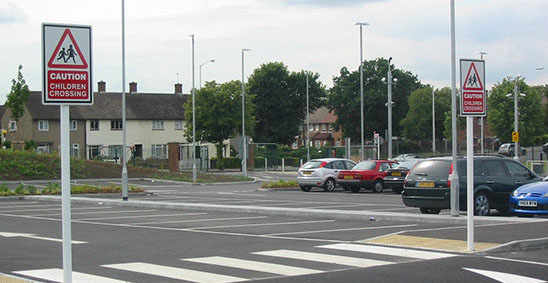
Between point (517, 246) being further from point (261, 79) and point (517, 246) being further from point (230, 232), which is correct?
point (261, 79)

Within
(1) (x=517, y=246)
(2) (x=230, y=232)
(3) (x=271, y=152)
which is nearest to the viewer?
(1) (x=517, y=246)

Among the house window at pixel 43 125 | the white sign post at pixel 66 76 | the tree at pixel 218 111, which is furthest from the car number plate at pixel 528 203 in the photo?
the house window at pixel 43 125

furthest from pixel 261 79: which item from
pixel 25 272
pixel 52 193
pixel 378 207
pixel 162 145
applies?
pixel 25 272

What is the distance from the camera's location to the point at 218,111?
71438 millimetres

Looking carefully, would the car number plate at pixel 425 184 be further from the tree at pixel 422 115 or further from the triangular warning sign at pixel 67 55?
the tree at pixel 422 115

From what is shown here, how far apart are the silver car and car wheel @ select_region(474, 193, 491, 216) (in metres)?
15.7

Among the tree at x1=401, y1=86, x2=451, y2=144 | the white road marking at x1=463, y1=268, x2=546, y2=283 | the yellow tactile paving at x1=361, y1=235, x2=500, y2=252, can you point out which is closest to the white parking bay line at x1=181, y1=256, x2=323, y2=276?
the white road marking at x1=463, y1=268, x2=546, y2=283

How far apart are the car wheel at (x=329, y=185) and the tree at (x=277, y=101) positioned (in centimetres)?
5290

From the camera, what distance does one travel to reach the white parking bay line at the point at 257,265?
10.3 metres

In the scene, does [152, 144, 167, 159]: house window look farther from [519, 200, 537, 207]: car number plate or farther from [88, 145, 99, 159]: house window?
[519, 200, 537, 207]: car number plate

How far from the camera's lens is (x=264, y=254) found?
12.2 meters

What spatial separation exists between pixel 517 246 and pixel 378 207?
37.6 ft

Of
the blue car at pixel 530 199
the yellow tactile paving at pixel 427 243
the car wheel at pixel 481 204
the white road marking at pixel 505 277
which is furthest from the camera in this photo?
the car wheel at pixel 481 204

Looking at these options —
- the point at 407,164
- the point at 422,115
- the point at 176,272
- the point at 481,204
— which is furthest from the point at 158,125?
the point at 176,272
